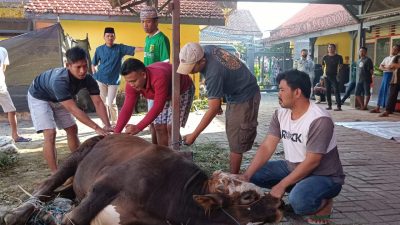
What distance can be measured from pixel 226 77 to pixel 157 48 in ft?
6.53

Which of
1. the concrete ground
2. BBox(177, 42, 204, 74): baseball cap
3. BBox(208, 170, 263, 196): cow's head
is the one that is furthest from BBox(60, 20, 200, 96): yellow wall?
BBox(208, 170, 263, 196): cow's head

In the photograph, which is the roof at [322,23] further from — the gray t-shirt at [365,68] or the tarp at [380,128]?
the tarp at [380,128]

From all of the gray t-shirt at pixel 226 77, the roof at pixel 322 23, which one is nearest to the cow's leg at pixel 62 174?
the gray t-shirt at pixel 226 77

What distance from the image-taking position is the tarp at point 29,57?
9742mm

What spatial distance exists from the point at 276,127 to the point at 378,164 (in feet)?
9.39

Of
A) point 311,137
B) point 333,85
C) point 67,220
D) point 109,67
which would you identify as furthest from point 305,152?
point 333,85

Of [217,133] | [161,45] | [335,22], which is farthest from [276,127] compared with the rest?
[335,22]

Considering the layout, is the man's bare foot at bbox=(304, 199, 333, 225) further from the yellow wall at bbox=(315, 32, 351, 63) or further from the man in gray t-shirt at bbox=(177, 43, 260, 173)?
the yellow wall at bbox=(315, 32, 351, 63)

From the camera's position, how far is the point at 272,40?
2377 cm

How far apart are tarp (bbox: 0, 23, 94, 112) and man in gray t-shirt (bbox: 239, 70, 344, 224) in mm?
7424

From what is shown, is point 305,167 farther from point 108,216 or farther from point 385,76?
point 385,76

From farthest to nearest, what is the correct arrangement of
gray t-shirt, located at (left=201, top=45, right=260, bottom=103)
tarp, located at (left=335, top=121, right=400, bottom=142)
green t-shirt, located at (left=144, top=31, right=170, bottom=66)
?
1. tarp, located at (left=335, top=121, right=400, bottom=142)
2. green t-shirt, located at (left=144, top=31, right=170, bottom=66)
3. gray t-shirt, located at (left=201, top=45, right=260, bottom=103)

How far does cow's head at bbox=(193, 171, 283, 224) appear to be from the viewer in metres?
2.88

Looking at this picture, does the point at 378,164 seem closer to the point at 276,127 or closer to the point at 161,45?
the point at 276,127
